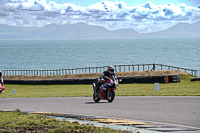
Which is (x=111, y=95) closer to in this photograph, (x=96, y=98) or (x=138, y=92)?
(x=96, y=98)

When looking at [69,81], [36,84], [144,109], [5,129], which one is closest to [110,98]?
[144,109]

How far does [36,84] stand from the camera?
50.2m

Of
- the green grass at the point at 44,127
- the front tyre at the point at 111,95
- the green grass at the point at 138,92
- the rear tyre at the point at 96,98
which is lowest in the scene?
the green grass at the point at 138,92

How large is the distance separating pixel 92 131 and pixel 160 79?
32.7 m

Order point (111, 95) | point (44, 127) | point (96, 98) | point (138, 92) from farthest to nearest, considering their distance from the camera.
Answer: point (138, 92) < point (96, 98) < point (111, 95) < point (44, 127)

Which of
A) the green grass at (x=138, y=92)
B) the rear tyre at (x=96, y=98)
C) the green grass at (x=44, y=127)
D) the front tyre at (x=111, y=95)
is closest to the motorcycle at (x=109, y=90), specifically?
the front tyre at (x=111, y=95)

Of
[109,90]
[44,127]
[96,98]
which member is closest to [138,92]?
[96,98]

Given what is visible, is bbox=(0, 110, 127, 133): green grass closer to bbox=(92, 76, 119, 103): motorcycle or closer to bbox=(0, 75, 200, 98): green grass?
bbox=(92, 76, 119, 103): motorcycle

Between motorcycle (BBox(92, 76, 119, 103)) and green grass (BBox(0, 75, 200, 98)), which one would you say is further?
green grass (BBox(0, 75, 200, 98))

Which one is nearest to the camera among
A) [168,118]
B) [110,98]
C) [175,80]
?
[168,118]

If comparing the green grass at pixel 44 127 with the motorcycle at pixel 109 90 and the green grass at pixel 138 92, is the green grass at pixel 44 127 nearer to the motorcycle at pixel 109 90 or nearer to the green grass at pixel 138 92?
the motorcycle at pixel 109 90

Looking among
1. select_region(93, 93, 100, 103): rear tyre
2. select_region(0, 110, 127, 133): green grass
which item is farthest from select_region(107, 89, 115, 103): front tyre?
select_region(0, 110, 127, 133): green grass

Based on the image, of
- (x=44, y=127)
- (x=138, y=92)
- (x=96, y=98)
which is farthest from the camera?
(x=138, y=92)

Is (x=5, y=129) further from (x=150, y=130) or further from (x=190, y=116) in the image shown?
(x=190, y=116)
